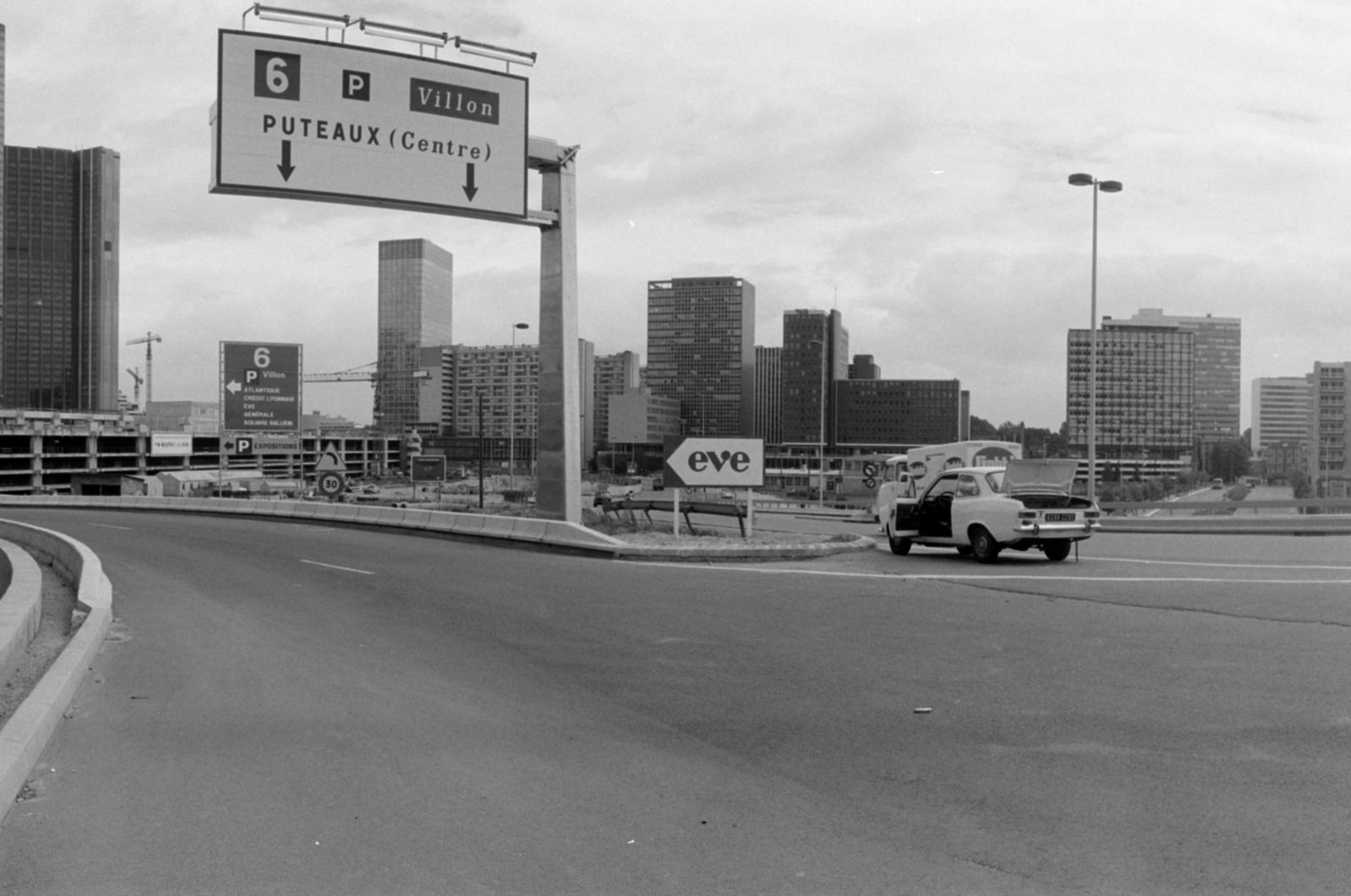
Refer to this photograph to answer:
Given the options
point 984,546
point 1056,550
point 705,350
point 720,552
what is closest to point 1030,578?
point 984,546

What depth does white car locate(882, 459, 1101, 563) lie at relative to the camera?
18266 millimetres

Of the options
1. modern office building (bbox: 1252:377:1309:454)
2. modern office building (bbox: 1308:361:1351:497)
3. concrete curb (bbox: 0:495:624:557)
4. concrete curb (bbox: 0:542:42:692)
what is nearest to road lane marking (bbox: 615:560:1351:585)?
concrete curb (bbox: 0:495:624:557)

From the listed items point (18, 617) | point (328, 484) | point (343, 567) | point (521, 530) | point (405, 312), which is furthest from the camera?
point (405, 312)

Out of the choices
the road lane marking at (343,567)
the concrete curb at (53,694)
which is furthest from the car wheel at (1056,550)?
the concrete curb at (53,694)

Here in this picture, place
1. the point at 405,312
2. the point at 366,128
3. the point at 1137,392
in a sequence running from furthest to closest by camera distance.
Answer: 1. the point at 405,312
2. the point at 1137,392
3. the point at 366,128

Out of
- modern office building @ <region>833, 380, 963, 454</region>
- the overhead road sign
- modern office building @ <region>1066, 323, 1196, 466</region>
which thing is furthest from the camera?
modern office building @ <region>833, 380, 963, 454</region>

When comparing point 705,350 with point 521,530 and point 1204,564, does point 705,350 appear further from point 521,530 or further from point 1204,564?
point 1204,564

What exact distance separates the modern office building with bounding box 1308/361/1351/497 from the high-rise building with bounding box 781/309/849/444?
26.6 meters

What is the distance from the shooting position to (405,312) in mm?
159750

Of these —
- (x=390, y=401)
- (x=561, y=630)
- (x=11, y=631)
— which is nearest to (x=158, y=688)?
(x=11, y=631)

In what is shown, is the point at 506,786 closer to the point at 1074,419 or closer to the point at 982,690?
the point at 982,690

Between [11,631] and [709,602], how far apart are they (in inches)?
299

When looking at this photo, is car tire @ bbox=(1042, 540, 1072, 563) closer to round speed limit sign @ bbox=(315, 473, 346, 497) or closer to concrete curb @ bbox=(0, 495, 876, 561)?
concrete curb @ bbox=(0, 495, 876, 561)

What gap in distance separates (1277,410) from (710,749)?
6410cm
